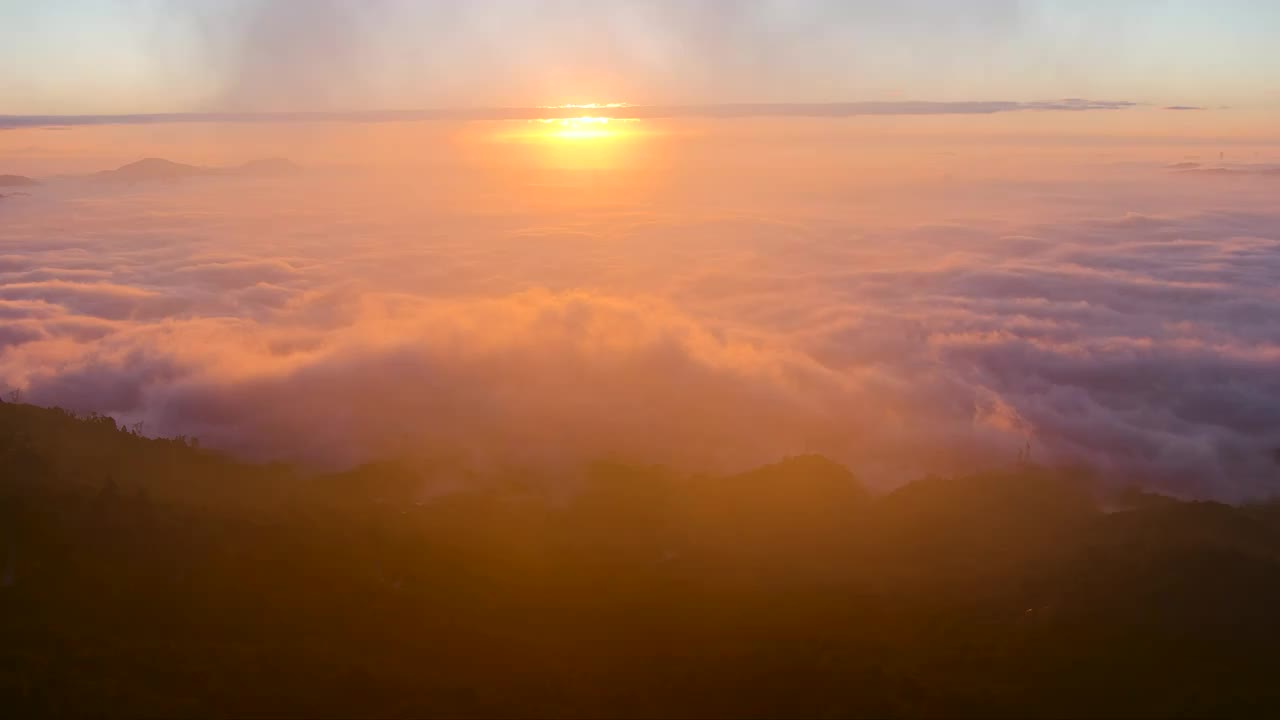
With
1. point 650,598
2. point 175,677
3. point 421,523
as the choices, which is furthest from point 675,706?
point 421,523

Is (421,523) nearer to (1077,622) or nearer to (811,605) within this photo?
(811,605)

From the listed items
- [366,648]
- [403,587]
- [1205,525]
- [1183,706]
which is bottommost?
[1183,706]

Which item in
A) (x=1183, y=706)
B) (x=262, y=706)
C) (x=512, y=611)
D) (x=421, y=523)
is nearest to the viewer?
(x=262, y=706)

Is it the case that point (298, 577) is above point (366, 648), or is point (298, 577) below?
above

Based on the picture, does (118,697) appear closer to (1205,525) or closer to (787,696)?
(787,696)

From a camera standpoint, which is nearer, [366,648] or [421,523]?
[366,648]

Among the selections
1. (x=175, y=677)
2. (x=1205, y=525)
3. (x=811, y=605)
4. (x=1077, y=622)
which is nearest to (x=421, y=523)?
(x=175, y=677)

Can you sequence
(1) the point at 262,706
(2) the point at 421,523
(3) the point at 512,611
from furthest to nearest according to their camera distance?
1. (2) the point at 421,523
2. (3) the point at 512,611
3. (1) the point at 262,706
